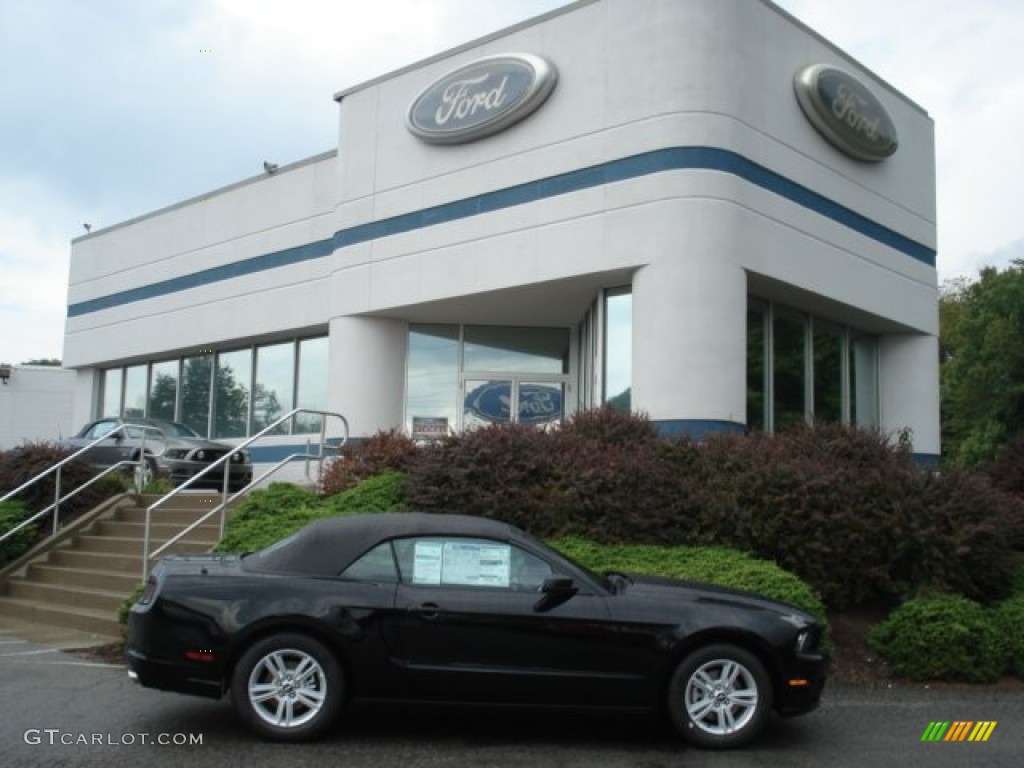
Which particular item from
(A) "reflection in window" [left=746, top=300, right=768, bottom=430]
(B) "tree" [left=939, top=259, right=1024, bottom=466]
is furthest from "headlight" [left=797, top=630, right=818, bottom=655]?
(B) "tree" [left=939, top=259, right=1024, bottom=466]

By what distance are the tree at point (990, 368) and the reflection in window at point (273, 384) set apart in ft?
77.8

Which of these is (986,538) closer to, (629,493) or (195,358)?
(629,493)

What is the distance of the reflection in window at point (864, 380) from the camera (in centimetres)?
1819

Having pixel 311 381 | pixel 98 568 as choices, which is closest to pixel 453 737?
pixel 98 568

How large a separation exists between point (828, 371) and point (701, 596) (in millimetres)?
12069

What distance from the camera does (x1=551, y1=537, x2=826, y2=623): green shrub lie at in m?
8.59

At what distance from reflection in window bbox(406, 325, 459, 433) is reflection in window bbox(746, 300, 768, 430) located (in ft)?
16.6

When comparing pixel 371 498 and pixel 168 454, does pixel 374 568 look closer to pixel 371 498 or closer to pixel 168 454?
pixel 371 498

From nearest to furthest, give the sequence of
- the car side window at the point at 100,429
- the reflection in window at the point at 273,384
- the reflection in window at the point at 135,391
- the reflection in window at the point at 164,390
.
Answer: the car side window at the point at 100,429 → the reflection in window at the point at 273,384 → the reflection in window at the point at 164,390 → the reflection in window at the point at 135,391

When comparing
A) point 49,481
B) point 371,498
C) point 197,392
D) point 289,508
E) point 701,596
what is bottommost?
point 701,596

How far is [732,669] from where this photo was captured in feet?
20.5

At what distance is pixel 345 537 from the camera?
6570mm

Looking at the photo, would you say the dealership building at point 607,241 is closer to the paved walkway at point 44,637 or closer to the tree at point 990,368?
the paved walkway at point 44,637

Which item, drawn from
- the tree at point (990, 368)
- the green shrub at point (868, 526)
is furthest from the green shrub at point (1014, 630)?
the tree at point (990, 368)
